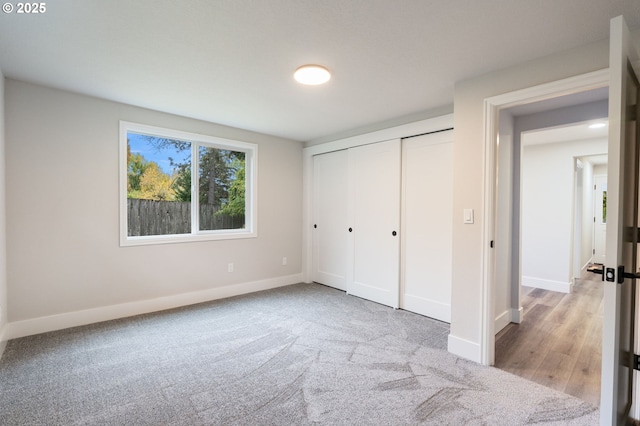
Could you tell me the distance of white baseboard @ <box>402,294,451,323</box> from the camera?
10.8ft

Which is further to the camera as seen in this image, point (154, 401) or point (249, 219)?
point (249, 219)

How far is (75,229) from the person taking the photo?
3035 millimetres

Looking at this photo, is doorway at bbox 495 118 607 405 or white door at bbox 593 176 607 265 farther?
white door at bbox 593 176 607 265

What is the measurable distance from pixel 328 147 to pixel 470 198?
252 cm

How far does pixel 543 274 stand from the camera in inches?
186

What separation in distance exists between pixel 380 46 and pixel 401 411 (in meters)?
2.36

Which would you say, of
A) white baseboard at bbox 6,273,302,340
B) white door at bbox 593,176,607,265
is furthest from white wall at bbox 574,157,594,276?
white baseboard at bbox 6,273,302,340

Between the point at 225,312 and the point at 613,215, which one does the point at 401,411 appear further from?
the point at 225,312

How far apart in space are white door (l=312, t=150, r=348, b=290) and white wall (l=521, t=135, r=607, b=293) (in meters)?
2.68

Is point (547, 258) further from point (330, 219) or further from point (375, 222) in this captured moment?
point (330, 219)

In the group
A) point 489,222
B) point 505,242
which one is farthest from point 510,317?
point 489,222

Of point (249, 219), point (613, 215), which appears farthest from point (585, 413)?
point (249, 219)

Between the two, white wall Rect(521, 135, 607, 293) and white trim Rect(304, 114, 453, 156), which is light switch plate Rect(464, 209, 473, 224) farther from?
white wall Rect(521, 135, 607, 293)

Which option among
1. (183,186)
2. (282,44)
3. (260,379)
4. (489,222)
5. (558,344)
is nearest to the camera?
(282,44)
